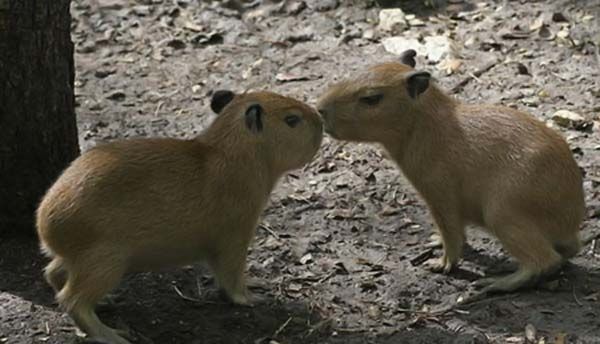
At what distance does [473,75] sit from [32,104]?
365 centimetres

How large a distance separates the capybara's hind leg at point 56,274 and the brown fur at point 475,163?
1765mm

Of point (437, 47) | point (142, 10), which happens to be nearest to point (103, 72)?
point (142, 10)

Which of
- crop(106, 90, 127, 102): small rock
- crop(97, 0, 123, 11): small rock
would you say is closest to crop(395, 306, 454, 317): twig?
crop(106, 90, 127, 102): small rock

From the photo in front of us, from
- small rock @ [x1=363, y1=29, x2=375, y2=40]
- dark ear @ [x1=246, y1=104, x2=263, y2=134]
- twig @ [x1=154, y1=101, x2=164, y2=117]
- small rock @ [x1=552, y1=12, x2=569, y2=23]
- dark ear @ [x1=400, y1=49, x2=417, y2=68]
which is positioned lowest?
twig @ [x1=154, y1=101, x2=164, y2=117]

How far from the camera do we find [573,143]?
762 cm

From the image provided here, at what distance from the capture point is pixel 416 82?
20.6 feet

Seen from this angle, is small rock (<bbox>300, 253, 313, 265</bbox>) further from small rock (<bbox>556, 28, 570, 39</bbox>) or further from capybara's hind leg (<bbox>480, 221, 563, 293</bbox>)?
small rock (<bbox>556, 28, 570, 39</bbox>)

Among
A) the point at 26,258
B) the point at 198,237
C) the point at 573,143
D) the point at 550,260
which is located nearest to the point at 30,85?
the point at 26,258

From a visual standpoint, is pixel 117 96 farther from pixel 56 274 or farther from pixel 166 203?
pixel 166 203

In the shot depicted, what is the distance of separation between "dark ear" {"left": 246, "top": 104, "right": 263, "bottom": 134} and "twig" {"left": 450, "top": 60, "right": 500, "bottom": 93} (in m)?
2.80

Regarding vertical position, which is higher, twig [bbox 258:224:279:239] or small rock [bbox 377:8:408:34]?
small rock [bbox 377:8:408:34]

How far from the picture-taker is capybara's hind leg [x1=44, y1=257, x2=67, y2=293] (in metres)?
5.72

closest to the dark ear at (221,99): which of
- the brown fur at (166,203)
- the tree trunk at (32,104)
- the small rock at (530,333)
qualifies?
the brown fur at (166,203)

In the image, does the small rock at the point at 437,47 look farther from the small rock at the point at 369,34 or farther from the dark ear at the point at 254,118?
the dark ear at the point at 254,118
